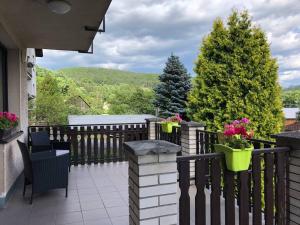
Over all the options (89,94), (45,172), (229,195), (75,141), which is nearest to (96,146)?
(75,141)

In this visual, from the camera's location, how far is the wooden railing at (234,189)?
1949 mm

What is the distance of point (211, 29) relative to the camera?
324 inches

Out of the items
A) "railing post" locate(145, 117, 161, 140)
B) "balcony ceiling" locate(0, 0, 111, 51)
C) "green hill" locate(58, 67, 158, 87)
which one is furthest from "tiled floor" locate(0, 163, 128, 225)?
"green hill" locate(58, 67, 158, 87)

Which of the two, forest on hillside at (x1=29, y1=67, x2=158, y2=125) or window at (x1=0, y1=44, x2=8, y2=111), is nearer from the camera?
window at (x1=0, y1=44, x2=8, y2=111)

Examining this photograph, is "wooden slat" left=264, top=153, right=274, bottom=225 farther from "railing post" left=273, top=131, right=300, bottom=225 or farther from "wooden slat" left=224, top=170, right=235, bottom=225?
"wooden slat" left=224, top=170, right=235, bottom=225

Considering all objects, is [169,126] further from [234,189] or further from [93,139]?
[234,189]

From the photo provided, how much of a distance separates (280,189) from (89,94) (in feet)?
91.8

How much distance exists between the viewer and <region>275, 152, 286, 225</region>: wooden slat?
2.30 m

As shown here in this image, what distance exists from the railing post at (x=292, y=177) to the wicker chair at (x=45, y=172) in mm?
2663

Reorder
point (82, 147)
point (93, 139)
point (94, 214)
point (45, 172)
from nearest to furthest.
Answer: point (94, 214), point (45, 172), point (82, 147), point (93, 139)

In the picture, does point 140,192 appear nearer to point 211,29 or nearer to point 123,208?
point 123,208

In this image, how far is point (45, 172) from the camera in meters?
3.46

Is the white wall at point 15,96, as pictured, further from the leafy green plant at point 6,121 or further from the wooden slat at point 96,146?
the wooden slat at point 96,146

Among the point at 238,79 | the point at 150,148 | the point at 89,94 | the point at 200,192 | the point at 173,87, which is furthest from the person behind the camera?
the point at 89,94
